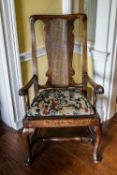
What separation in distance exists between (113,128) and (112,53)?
0.75m

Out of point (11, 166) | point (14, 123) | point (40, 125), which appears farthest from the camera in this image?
point (14, 123)

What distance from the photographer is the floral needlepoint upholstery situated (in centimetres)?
144

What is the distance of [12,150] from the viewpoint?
1717mm

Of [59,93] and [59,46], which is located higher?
[59,46]

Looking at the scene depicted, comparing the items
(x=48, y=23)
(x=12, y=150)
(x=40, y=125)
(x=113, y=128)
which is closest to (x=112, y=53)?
(x=48, y=23)

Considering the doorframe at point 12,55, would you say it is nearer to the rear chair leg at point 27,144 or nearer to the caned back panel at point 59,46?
the caned back panel at point 59,46

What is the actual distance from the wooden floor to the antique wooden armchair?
8cm

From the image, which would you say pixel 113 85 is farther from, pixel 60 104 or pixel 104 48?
pixel 60 104

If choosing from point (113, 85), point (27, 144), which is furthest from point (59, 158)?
point (113, 85)

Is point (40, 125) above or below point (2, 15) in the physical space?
below

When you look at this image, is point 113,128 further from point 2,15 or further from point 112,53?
point 2,15

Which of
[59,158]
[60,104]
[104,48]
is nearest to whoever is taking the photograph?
[60,104]

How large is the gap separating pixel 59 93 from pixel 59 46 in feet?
1.29

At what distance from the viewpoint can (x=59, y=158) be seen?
1.63 metres
